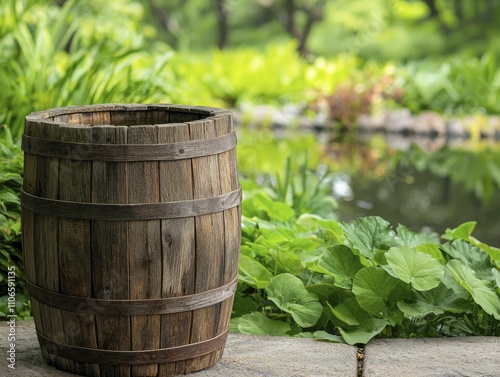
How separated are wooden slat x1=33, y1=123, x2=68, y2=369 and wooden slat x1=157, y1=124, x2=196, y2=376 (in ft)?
0.99

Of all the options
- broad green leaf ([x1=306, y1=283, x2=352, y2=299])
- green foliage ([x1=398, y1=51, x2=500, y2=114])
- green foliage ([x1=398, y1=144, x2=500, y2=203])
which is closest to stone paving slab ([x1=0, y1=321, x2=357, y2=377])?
broad green leaf ([x1=306, y1=283, x2=352, y2=299])

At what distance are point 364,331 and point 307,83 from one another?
9.68m

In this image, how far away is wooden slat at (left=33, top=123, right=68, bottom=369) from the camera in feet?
7.27

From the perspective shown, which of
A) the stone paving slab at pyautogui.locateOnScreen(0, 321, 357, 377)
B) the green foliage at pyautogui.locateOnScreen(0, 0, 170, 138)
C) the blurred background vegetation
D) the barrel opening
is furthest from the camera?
the blurred background vegetation

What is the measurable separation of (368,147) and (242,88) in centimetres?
323

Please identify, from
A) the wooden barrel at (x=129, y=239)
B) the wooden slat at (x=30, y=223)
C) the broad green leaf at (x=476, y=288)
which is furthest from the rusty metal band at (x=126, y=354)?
the broad green leaf at (x=476, y=288)

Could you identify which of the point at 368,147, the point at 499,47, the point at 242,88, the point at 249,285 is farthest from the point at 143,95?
the point at 499,47

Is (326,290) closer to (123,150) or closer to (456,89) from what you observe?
(123,150)

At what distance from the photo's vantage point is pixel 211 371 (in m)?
2.40

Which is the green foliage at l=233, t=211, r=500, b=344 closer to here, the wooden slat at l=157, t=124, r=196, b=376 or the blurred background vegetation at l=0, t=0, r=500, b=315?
the wooden slat at l=157, t=124, r=196, b=376

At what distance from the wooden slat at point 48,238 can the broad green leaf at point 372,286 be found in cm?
104

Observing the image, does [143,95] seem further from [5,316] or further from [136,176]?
[136,176]

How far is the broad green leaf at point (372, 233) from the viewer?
2951 mm

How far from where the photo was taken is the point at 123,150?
2.14 metres
